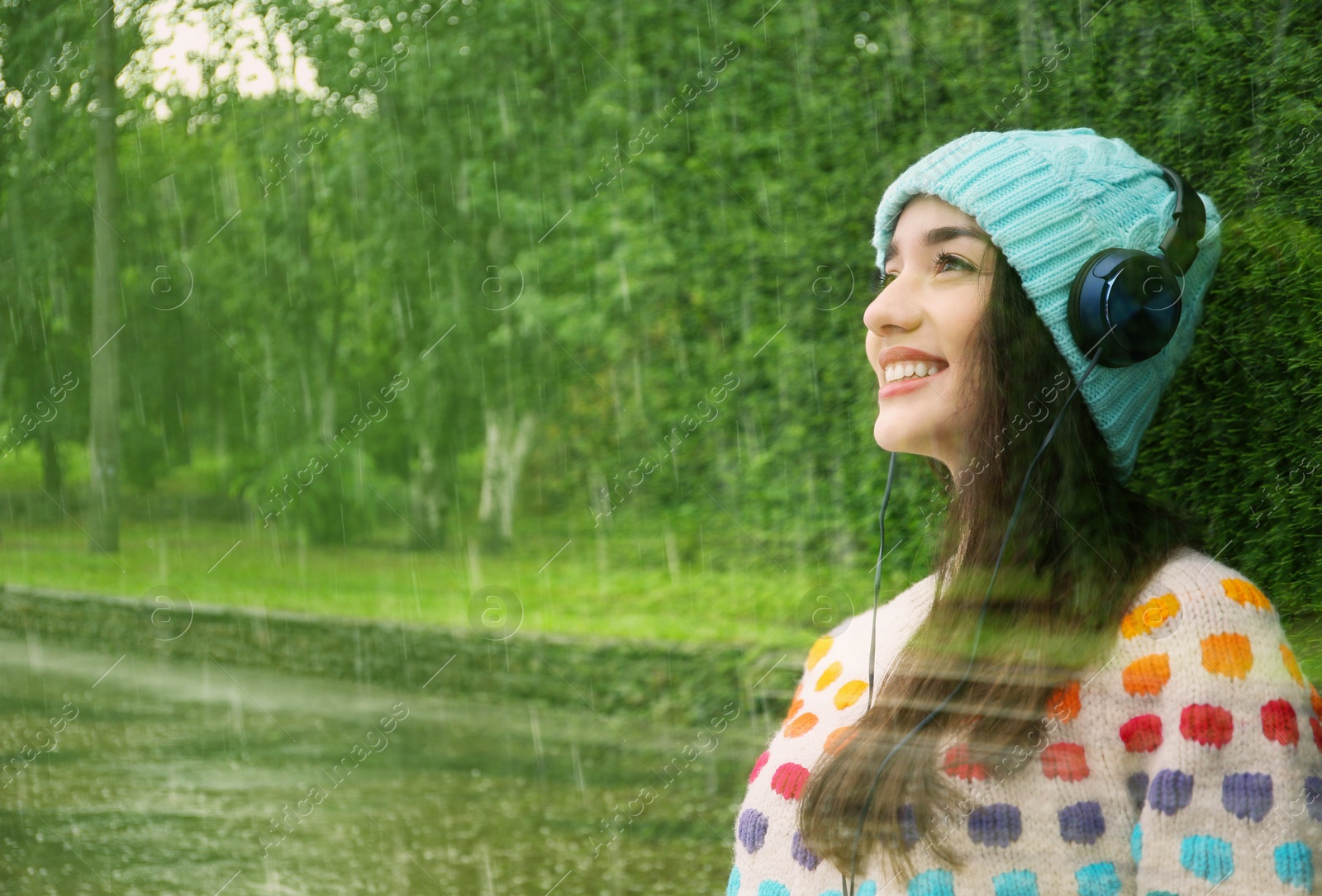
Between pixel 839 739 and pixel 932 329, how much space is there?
55 cm

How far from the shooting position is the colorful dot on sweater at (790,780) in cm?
146

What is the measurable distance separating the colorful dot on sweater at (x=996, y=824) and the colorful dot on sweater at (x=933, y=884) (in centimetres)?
6

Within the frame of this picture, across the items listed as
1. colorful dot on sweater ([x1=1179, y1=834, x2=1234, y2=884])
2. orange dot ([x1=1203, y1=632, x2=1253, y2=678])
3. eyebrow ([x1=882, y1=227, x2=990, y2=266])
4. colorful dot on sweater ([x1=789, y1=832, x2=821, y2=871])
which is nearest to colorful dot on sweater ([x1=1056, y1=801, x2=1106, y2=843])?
colorful dot on sweater ([x1=1179, y1=834, x2=1234, y2=884])

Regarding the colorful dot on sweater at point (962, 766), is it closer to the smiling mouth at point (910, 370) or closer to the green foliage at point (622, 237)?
the smiling mouth at point (910, 370)

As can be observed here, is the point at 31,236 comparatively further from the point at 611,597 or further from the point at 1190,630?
the point at 1190,630

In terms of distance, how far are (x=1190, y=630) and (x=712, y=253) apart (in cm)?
242

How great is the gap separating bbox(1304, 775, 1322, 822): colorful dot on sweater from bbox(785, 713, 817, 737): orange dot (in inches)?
Result: 23.3

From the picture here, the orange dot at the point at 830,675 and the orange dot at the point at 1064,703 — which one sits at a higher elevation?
the orange dot at the point at 1064,703

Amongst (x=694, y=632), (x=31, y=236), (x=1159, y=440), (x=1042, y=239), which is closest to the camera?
(x=1042, y=239)

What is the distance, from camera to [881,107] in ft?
8.86

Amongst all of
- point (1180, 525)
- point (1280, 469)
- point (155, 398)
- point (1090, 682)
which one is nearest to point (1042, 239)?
point (1180, 525)

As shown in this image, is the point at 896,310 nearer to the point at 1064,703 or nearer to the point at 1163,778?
the point at 1064,703

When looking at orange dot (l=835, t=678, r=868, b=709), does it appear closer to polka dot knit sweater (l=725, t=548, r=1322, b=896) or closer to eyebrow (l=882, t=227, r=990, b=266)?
polka dot knit sweater (l=725, t=548, r=1322, b=896)

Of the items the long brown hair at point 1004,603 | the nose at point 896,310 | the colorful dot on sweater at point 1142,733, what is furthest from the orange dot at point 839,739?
the nose at point 896,310
